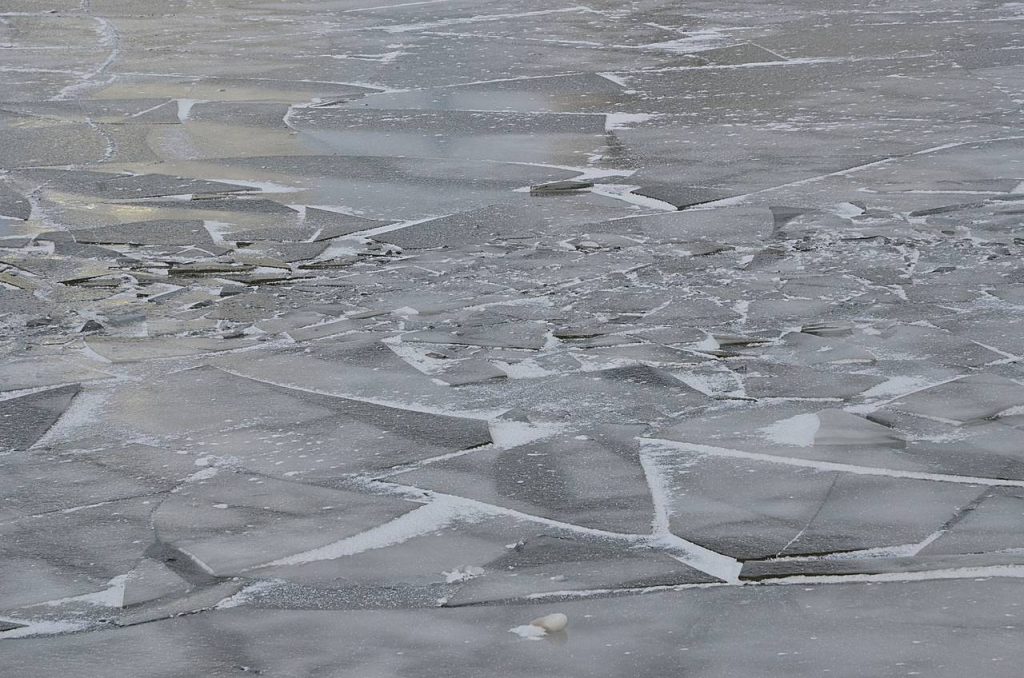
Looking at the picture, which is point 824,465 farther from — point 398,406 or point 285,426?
point 285,426

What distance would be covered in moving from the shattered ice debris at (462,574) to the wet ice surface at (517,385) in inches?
0.6

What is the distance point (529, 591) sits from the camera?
3.13m

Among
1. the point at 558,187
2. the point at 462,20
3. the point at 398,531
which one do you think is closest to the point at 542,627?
the point at 398,531

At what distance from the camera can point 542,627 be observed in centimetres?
295

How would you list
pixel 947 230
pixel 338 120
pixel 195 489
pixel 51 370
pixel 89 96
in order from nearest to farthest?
pixel 195 489 → pixel 51 370 → pixel 947 230 → pixel 338 120 → pixel 89 96

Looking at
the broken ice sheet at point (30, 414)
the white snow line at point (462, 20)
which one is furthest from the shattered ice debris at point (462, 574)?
the white snow line at point (462, 20)

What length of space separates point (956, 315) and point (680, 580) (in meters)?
2.28

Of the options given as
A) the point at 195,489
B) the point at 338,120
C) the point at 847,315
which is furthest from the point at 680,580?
the point at 338,120

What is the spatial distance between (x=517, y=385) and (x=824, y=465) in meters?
1.09

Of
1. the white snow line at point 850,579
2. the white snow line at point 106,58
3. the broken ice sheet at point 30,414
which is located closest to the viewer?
the white snow line at point 850,579

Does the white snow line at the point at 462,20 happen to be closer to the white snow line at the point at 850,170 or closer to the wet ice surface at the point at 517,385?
the wet ice surface at the point at 517,385

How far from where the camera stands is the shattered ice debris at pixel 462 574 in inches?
126

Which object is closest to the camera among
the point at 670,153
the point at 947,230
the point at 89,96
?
the point at 947,230

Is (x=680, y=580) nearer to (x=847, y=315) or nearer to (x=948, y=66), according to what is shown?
(x=847, y=315)
